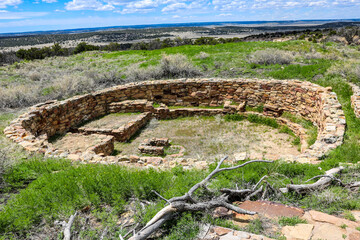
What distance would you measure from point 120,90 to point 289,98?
23.0ft

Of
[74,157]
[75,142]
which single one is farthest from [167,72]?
[74,157]

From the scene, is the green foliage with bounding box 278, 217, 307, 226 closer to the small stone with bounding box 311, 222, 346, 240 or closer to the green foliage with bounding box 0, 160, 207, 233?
the small stone with bounding box 311, 222, 346, 240

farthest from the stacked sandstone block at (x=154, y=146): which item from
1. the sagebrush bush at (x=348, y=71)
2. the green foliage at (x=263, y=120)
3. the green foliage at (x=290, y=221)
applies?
the sagebrush bush at (x=348, y=71)

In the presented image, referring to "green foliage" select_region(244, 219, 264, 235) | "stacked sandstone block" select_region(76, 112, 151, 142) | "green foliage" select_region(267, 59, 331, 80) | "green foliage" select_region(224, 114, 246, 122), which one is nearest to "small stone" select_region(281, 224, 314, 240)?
"green foliage" select_region(244, 219, 264, 235)

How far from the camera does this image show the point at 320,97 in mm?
7367

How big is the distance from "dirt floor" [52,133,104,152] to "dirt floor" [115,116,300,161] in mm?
859

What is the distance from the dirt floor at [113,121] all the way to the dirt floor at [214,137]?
2.87ft

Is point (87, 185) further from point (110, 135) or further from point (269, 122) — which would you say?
point (269, 122)

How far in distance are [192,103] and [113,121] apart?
11.9 ft

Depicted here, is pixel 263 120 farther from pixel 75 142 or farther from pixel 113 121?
pixel 75 142

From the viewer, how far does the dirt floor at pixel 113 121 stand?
9041 mm

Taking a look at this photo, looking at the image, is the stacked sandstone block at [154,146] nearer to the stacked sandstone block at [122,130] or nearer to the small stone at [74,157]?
the stacked sandstone block at [122,130]

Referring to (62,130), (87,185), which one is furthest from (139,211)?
(62,130)

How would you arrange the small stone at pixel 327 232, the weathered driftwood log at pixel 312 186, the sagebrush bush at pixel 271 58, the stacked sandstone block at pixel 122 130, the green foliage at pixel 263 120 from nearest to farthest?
1. the small stone at pixel 327 232
2. the weathered driftwood log at pixel 312 186
3. the stacked sandstone block at pixel 122 130
4. the green foliage at pixel 263 120
5. the sagebrush bush at pixel 271 58
